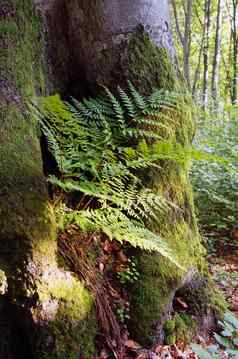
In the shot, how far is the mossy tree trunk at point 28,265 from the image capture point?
5.28ft

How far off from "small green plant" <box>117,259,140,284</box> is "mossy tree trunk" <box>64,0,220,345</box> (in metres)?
0.13

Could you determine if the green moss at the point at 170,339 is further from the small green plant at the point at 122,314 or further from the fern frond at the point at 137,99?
the fern frond at the point at 137,99

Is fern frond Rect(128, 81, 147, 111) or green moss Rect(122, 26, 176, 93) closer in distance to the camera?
fern frond Rect(128, 81, 147, 111)

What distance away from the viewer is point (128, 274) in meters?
2.08

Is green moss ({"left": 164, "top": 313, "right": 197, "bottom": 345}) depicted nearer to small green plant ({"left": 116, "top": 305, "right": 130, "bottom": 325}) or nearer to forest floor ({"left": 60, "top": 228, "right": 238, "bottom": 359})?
forest floor ({"left": 60, "top": 228, "right": 238, "bottom": 359})

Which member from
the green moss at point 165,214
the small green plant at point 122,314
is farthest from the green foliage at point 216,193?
the small green plant at point 122,314

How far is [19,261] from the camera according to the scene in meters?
→ 1.61

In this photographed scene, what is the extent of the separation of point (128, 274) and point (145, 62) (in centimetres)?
140

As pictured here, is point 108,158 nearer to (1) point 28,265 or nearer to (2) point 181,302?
(1) point 28,265

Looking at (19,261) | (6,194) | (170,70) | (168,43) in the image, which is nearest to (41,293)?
(19,261)

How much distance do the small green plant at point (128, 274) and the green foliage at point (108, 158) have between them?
0.19 metres

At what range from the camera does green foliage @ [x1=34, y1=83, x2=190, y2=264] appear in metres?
1.79

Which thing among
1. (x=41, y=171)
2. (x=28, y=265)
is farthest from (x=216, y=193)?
(x=28, y=265)

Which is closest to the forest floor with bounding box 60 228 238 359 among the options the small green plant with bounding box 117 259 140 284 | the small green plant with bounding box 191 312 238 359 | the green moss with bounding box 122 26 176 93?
the small green plant with bounding box 117 259 140 284
